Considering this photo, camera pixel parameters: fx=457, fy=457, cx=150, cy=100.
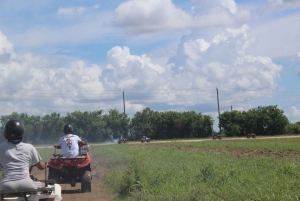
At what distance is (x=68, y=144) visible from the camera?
1403 centimetres

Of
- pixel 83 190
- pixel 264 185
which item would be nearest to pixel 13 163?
pixel 264 185

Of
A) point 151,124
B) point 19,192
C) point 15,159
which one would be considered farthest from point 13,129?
point 151,124

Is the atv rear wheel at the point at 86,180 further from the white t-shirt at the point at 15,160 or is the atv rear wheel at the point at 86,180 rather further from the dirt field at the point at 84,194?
the white t-shirt at the point at 15,160

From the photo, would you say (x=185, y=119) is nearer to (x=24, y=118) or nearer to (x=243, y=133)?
(x=243, y=133)

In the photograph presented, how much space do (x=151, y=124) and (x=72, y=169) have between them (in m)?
84.1

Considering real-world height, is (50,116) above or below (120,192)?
above

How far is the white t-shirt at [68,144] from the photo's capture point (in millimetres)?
13969

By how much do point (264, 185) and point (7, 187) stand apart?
261 inches

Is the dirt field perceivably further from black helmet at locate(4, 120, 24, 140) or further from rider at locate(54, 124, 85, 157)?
black helmet at locate(4, 120, 24, 140)

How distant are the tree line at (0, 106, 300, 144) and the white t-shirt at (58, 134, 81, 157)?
61.1 metres

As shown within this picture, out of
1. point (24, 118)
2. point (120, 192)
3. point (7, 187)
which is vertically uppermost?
point (24, 118)

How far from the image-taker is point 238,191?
10.5 meters

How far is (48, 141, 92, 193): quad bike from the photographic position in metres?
14.0

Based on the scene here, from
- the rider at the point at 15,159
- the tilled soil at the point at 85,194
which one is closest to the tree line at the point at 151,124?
the tilled soil at the point at 85,194
